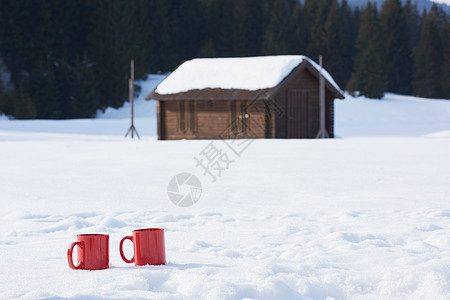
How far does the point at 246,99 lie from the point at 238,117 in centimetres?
133

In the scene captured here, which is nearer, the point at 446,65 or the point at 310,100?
the point at 310,100

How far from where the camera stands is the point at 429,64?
6981 centimetres

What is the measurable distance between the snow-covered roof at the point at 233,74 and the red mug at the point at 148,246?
65.7ft

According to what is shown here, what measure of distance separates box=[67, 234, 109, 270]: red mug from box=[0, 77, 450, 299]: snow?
117mm

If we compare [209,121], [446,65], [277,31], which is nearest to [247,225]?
[209,121]

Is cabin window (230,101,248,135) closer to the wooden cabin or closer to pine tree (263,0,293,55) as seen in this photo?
the wooden cabin

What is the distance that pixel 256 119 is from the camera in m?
26.1

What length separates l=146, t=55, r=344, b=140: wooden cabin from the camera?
84.4 feet

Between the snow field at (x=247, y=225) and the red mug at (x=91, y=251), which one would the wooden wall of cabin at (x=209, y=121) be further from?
the red mug at (x=91, y=251)

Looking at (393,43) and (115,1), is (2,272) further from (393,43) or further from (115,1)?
(393,43)

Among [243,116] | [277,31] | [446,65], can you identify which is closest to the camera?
[243,116]

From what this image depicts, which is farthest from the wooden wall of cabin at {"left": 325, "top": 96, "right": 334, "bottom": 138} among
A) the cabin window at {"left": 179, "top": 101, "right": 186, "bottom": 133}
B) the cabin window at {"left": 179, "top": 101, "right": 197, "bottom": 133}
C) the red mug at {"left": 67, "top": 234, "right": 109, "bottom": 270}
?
the red mug at {"left": 67, "top": 234, "right": 109, "bottom": 270}

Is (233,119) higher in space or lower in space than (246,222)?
higher

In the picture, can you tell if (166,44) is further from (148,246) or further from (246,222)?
(148,246)
